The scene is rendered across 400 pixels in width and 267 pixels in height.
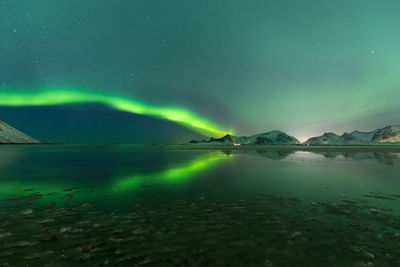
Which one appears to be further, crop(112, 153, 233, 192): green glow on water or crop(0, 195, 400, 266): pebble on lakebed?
crop(112, 153, 233, 192): green glow on water

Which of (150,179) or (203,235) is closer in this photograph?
(203,235)

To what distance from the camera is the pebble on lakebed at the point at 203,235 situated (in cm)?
695

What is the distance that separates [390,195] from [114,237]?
20.2 meters

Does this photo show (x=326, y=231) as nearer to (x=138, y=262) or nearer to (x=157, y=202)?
(x=138, y=262)

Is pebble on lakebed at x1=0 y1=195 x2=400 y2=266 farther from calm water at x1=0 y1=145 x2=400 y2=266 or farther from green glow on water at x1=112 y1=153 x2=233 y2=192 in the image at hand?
green glow on water at x1=112 y1=153 x2=233 y2=192

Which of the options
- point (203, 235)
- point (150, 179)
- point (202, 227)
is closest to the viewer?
point (203, 235)

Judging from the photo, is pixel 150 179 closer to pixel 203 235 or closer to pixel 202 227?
pixel 202 227

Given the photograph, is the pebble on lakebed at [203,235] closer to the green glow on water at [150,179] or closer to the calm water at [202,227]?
the calm water at [202,227]

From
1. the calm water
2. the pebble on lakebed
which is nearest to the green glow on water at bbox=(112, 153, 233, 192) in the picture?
the calm water

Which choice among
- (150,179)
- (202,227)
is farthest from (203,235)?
(150,179)

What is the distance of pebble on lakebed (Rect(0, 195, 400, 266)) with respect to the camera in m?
6.95

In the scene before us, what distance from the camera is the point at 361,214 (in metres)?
11.5

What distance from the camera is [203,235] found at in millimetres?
8828

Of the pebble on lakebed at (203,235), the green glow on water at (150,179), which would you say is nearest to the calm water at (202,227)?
the pebble on lakebed at (203,235)
